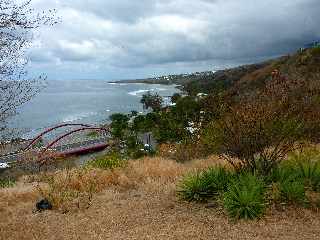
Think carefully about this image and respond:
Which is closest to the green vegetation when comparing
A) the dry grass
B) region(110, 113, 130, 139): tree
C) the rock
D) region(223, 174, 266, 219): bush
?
region(223, 174, 266, 219): bush

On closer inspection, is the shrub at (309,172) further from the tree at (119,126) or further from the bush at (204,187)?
the tree at (119,126)

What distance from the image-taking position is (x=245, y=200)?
8906mm

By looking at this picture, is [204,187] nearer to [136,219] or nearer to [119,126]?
[136,219]

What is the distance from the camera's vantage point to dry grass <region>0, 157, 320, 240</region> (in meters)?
8.27

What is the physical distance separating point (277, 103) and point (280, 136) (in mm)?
703

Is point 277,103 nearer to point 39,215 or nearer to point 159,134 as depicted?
point 39,215

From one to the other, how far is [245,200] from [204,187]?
1.42 m

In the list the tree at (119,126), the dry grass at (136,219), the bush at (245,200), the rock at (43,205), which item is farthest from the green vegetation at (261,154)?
the tree at (119,126)

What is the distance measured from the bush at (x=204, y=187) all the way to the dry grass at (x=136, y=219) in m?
0.27

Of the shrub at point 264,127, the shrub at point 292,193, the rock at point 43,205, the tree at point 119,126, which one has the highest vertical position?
the shrub at point 264,127

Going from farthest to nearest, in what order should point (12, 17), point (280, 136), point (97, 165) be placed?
1. point (97, 165)
2. point (280, 136)
3. point (12, 17)

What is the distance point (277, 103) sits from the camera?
1052 cm

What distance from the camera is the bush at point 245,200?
28.9 feet

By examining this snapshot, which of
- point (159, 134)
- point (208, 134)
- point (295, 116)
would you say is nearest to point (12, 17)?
point (208, 134)
